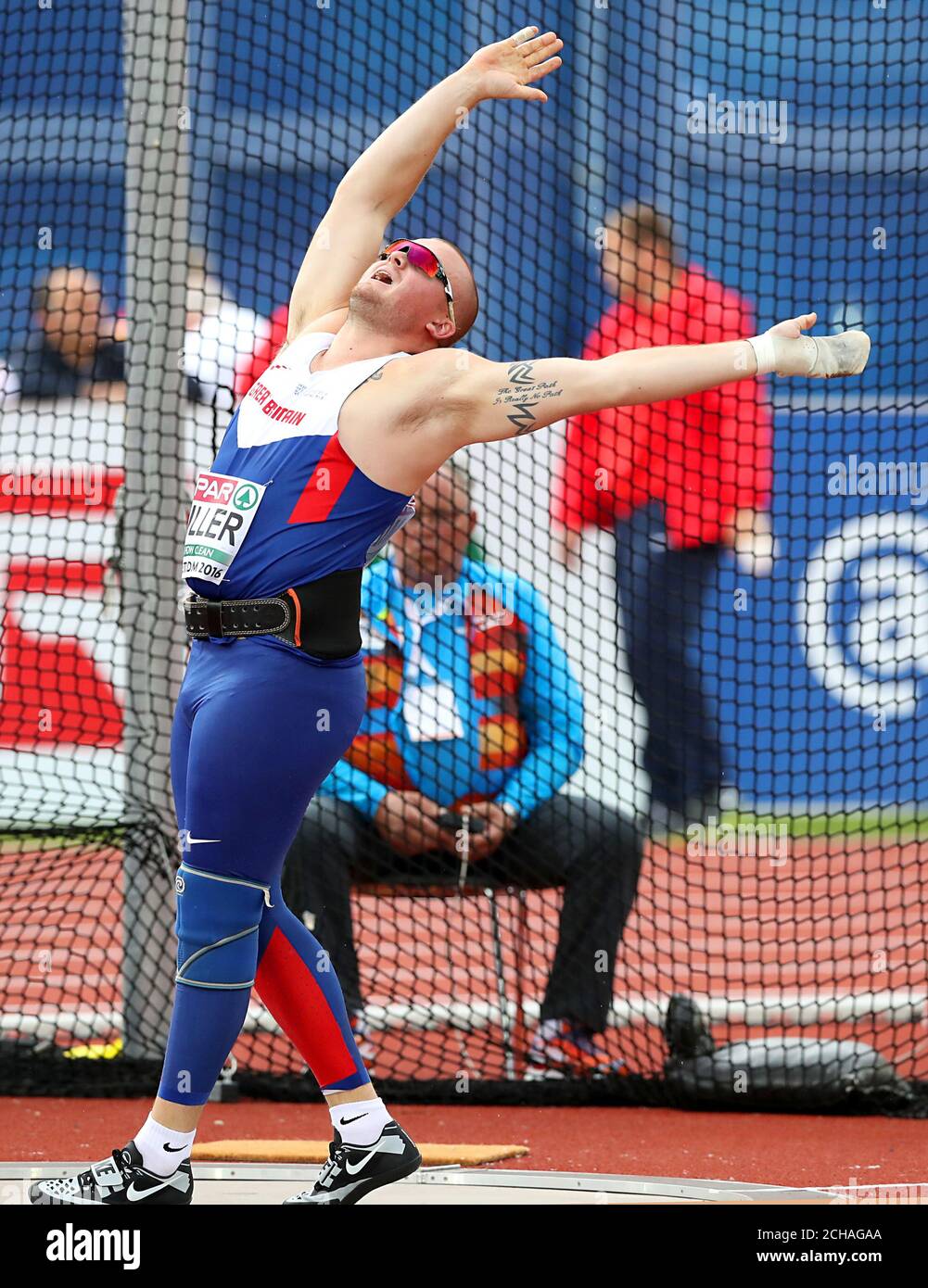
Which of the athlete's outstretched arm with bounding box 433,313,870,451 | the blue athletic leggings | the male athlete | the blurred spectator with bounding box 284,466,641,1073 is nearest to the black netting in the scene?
the blurred spectator with bounding box 284,466,641,1073

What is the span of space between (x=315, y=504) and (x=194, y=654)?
1.49 ft

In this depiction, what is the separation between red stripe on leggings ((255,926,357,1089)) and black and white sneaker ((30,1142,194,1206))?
0.38 m

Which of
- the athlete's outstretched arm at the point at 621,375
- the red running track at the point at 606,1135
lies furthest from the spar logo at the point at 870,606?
the athlete's outstretched arm at the point at 621,375

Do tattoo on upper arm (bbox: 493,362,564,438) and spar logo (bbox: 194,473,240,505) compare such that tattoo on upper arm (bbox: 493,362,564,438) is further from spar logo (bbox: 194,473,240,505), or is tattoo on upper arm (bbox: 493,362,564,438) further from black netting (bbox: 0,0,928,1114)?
black netting (bbox: 0,0,928,1114)

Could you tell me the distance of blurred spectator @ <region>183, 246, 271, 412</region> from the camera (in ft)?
19.5

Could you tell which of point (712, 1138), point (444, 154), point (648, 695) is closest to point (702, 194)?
point (444, 154)

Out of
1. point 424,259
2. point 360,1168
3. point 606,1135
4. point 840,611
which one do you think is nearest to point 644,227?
point 840,611

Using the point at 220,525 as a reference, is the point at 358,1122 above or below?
below

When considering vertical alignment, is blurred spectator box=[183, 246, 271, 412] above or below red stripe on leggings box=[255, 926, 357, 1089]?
above

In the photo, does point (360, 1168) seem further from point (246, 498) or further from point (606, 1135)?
point (246, 498)

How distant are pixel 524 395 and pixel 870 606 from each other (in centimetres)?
505

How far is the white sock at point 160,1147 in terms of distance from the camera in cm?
360

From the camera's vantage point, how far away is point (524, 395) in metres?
3.45

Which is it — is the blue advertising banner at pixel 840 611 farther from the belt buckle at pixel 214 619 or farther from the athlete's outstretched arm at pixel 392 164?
Result: the belt buckle at pixel 214 619
